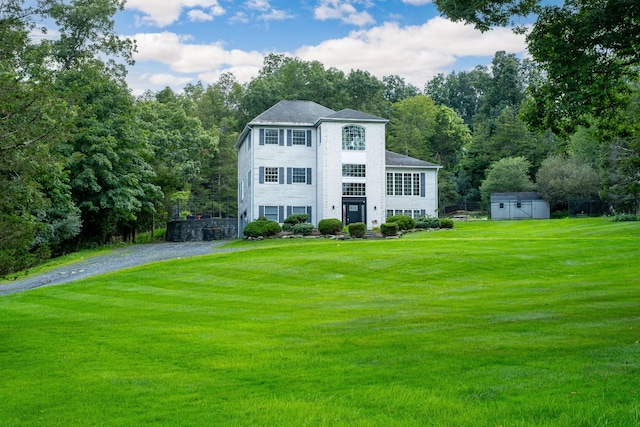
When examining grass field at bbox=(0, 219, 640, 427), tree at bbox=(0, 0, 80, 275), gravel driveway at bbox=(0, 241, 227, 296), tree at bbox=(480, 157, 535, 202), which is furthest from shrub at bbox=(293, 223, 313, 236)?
tree at bbox=(480, 157, 535, 202)

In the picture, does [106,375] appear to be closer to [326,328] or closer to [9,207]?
[326,328]

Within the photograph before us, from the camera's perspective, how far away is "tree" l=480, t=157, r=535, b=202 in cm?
6412

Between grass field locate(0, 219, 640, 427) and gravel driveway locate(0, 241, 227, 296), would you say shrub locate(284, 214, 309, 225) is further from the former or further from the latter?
grass field locate(0, 219, 640, 427)

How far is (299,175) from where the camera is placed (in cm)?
4597

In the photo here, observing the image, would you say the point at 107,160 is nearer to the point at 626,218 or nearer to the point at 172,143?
the point at 172,143

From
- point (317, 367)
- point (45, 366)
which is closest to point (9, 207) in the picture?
point (45, 366)

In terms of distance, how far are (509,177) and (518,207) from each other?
17.1 feet

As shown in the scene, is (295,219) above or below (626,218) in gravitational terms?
above

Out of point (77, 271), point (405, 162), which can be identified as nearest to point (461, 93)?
point (405, 162)

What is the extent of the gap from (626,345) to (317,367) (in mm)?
4390

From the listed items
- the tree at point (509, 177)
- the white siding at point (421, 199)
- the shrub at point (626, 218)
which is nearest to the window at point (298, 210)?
the white siding at point (421, 199)

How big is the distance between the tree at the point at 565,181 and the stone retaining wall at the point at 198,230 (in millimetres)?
27348

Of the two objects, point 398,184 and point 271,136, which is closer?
point 271,136

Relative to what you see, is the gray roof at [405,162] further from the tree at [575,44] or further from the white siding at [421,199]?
the tree at [575,44]
